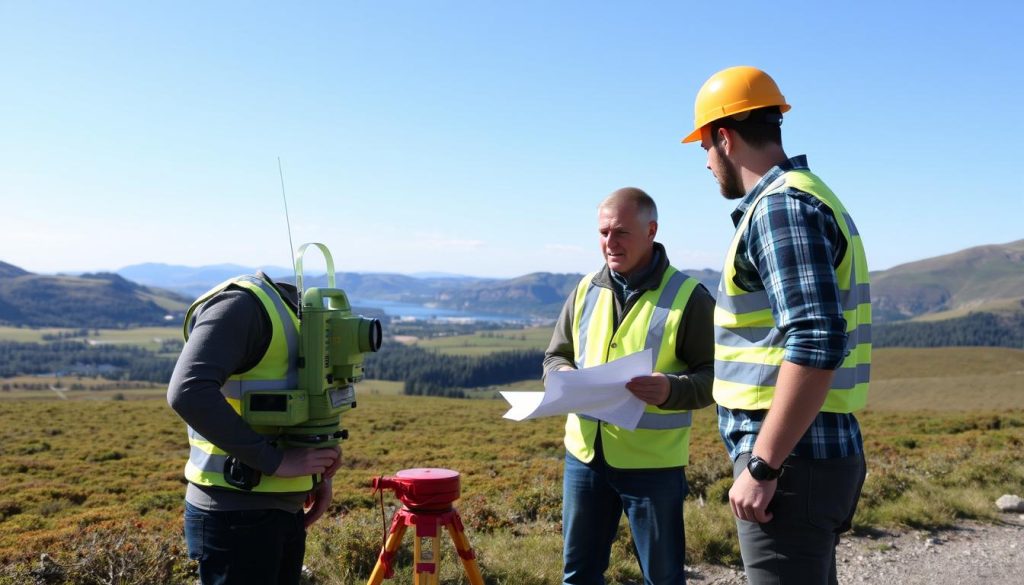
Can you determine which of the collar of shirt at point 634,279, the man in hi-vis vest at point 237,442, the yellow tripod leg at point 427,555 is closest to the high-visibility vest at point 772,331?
the collar of shirt at point 634,279

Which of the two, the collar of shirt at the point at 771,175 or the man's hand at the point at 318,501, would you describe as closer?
the collar of shirt at the point at 771,175

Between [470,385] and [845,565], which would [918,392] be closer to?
[845,565]

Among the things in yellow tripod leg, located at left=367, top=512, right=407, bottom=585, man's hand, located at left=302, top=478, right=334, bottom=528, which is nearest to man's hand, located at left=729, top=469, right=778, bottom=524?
yellow tripod leg, located at left=367, top=512, right=407, bottom=585

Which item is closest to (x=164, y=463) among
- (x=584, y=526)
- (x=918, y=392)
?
(x=584, y=526)

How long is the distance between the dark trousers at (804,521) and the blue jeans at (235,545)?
1.76 m

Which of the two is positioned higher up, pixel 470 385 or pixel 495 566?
pixel 495 566

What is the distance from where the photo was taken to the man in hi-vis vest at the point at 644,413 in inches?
126

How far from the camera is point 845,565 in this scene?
5.54 meters

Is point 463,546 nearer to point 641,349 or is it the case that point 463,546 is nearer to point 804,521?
point 641,349

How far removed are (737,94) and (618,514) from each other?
6.96ft

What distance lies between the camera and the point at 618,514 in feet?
11.4

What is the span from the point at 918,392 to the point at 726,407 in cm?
5956

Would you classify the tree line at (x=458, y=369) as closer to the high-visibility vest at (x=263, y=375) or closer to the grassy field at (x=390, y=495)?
the grassy field at (x=390, y=495)

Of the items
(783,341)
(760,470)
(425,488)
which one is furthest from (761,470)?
(425,488)
